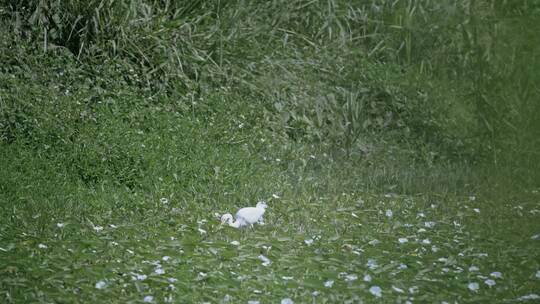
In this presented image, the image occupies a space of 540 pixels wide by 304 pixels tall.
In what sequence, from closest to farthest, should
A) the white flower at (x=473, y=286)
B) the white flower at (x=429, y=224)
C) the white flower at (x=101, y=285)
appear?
the white flower at (x=101, y=285), the white flower at (x=473, y=286), the white flower at (x=429, y=224)

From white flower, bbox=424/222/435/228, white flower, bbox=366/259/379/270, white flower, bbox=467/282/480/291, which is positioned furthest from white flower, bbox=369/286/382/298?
white flower, bbox=424/222/435/228

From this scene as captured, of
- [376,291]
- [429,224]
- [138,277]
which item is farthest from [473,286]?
[138,277]

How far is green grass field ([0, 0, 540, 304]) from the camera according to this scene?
4.83 meters

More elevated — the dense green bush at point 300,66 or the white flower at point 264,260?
the dense green bush at point 300,66

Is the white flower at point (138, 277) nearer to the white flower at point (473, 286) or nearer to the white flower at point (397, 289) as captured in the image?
the white flower at point (397, 289)

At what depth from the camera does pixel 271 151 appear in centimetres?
715

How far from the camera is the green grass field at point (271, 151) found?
15.9ft

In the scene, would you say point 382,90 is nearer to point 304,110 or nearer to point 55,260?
point 304,110

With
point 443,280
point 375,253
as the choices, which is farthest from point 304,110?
point 443,280

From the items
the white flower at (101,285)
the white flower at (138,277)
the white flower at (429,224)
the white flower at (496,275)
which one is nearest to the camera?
the white flower at (101,285)

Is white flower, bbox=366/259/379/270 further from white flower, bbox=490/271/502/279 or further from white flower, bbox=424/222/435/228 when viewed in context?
white flower, bbox=424/222/435/228

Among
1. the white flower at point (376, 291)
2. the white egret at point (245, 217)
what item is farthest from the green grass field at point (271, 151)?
the white egret at point (245, 217)

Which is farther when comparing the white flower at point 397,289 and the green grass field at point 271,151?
the green grass field at point 271,151

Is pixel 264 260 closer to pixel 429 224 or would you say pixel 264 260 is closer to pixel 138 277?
pixel 138 277
